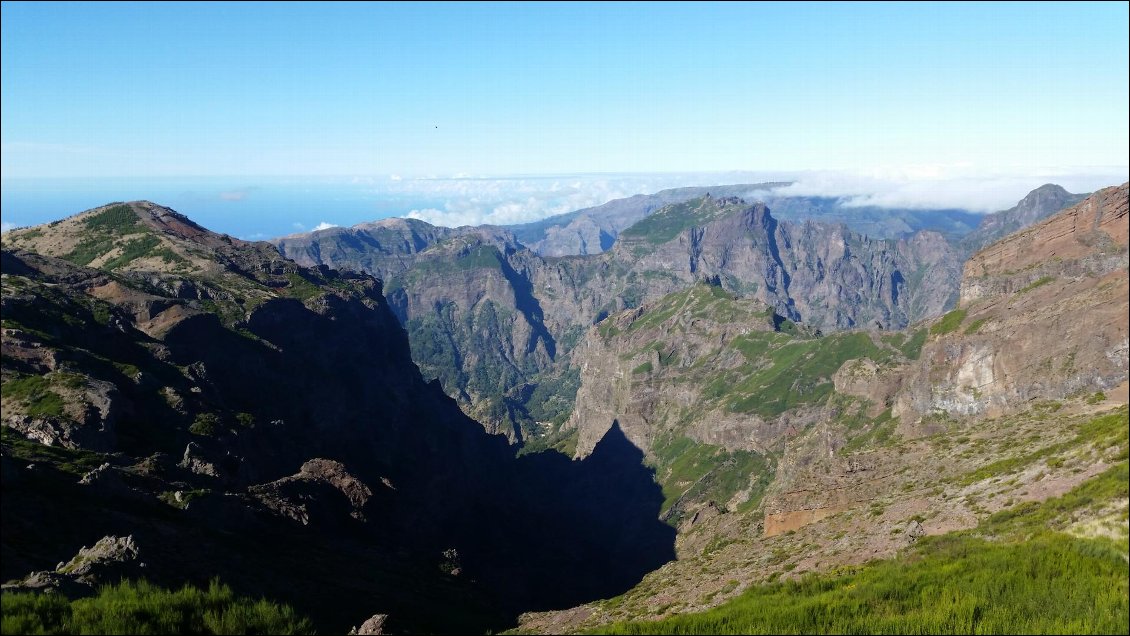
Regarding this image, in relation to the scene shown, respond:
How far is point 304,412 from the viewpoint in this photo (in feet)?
543

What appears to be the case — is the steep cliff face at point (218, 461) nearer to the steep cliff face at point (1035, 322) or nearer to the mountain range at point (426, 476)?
the mountain range at point (426, 476)

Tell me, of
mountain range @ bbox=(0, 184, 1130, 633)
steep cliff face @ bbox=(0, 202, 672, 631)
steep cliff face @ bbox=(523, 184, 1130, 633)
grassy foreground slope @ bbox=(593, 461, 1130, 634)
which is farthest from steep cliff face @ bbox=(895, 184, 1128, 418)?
steep cliff face @ bbox=(0, 202, 672, 631)

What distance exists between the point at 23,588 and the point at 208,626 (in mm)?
19519

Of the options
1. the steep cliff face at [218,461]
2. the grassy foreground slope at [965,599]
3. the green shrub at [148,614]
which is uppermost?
the green shrub at [148,614]

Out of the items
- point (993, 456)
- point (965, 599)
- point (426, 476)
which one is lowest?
point (426, 476)

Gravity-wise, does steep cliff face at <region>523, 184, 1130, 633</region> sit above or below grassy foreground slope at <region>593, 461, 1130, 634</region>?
below

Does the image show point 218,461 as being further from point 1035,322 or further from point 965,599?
point 1035,322

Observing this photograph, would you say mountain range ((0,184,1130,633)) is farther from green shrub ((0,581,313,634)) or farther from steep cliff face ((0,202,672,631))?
green shrub ((0,581,313,634))

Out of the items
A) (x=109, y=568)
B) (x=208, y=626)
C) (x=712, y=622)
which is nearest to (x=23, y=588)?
(x=109, y=568)

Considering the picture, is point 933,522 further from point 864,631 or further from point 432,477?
point 432,477

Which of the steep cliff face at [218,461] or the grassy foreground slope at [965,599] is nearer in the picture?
the grassy foreground slope at [965,599]

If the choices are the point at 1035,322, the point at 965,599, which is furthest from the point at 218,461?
the point at 1035,322

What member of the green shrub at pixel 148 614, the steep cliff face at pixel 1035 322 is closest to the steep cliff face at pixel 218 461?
the green shrub at pixel 148 614

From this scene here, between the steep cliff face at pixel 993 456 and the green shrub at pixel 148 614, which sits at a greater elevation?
the green shrub at pixel 148 614
